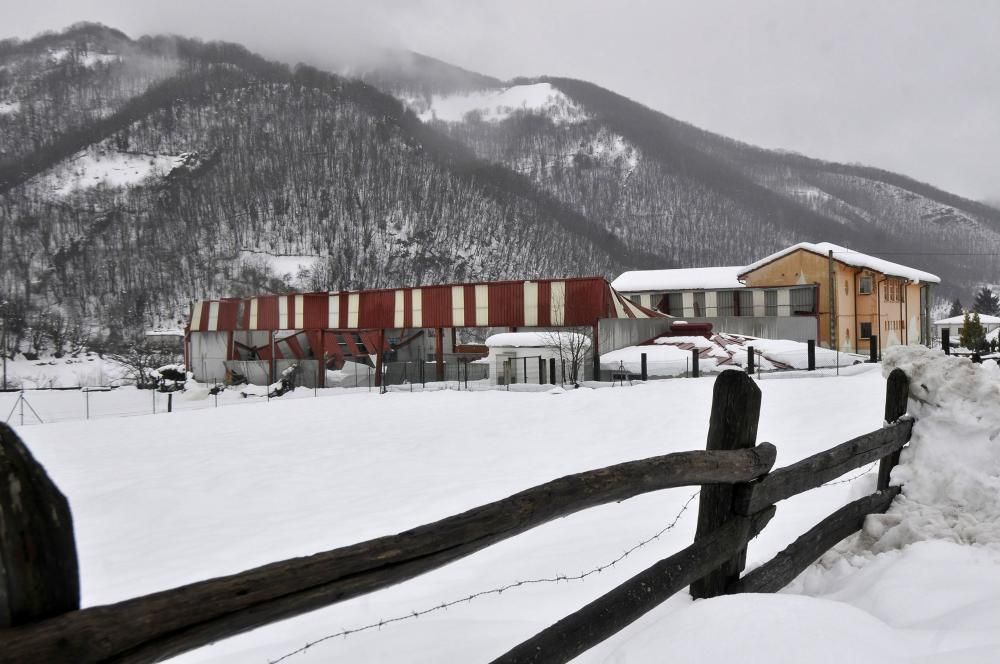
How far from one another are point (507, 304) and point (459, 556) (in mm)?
31828

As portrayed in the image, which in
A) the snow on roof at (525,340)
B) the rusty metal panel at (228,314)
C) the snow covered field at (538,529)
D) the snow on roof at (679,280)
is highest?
the snow on roof at (679,280)

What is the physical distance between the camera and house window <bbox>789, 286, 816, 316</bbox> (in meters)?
44.1

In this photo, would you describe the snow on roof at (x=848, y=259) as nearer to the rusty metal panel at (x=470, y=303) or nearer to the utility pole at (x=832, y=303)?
the utility pole at (x=832, y=303)

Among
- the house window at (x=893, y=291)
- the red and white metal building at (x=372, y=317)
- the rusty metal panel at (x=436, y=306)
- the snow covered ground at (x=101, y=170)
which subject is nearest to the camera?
the red and white metal building at (x=372, y=317)

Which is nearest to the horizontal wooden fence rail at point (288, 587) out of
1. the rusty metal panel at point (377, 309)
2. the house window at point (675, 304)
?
the rusty metal panel at point (377, 309)

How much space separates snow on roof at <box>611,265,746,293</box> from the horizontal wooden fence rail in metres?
46.7

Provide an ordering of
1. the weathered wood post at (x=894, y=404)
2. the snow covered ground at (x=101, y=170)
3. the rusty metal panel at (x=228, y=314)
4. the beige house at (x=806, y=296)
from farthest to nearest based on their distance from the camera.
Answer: the snow covered ground at (x=101, y=170), the rusty metal panel at (x=228, y=314), the beige house at (x=806, y=296), the weathered wood post at (x=894, y=404)

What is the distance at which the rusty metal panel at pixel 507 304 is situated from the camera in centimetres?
3372

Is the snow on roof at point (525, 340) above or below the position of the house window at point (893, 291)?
below

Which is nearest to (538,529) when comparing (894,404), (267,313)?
(894,404)

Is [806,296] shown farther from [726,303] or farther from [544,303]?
[544,303]

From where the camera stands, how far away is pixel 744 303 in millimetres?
48406

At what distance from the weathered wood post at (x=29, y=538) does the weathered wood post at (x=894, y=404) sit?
15.6 feet

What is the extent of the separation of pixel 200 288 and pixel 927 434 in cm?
15001
